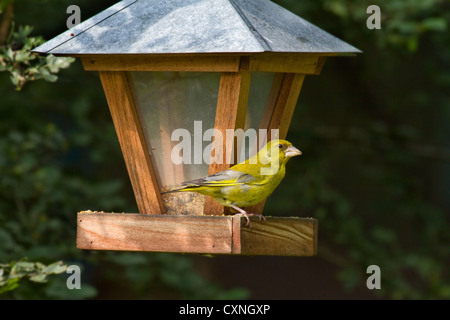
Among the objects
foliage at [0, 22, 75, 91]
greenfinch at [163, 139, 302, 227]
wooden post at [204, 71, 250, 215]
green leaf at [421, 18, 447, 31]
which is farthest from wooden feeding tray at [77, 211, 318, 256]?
green leaf at [421, 18, 447, 31]

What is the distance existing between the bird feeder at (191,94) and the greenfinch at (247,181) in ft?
0.24

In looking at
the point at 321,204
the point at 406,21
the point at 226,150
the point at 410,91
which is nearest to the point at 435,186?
the point at 410,91

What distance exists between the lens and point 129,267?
5355 mm

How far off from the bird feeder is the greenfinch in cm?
7

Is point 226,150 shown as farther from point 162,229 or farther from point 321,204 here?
point 321,204

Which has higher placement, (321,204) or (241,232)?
(321,204)

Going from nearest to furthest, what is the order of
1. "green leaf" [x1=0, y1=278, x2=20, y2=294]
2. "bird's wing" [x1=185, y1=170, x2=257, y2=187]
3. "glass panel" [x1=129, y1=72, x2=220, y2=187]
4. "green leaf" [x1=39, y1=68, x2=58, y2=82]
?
"bird's wing" [x1=185, y1=170, x2=257, y2=187], "glass panel" [x1=129, y1=72, x2=220, y2=187], "green leaf" [x1=0, y1=278, x2=20, y2=294], "green leaf" [x1=39, y1=68, x2=58, y2=82]

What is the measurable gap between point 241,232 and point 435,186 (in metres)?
8.04

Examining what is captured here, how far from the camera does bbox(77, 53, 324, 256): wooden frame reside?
284cm

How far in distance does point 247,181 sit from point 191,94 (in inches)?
19.2

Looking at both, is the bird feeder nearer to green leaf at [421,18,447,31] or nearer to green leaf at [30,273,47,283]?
green leaf at [30,273,47,283]

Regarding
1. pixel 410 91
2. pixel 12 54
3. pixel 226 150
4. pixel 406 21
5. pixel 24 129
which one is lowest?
pixel 226 150

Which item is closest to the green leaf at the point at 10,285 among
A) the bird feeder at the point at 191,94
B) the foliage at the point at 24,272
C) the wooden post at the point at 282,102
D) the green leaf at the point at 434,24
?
the foliage at the point at 24,272

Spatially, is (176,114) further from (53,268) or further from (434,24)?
(434,24)
